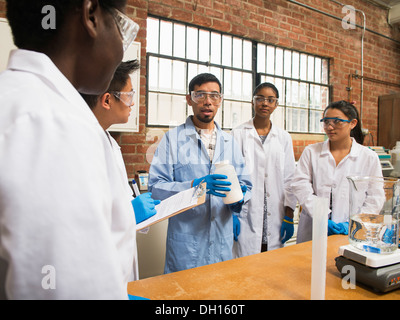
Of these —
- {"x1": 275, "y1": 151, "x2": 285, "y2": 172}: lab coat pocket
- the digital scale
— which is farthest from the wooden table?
{"x1": 275, "y1": 151, "x2": 285, "y2": 172}: lab coat pocket

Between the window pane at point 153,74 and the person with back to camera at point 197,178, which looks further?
the window pane at point 153,74

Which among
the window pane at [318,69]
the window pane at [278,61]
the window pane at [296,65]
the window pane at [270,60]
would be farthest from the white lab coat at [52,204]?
the window pane at [318,69]

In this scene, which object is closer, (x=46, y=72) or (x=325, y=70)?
(x=46, y=72)

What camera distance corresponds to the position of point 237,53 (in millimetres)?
3449

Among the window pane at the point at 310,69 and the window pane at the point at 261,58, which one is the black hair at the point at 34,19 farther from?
the window pane at the point at 310,69

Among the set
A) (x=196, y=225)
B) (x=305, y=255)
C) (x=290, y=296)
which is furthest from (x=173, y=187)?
(x=290, y=296)

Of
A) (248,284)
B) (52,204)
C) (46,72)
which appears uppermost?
(46,72)

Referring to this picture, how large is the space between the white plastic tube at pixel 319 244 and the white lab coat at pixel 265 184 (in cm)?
132

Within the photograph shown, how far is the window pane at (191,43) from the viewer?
3.10 m

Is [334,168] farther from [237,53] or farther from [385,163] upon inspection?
[385,163]

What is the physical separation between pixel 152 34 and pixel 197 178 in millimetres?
1871

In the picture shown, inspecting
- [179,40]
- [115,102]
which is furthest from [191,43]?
[115,102]

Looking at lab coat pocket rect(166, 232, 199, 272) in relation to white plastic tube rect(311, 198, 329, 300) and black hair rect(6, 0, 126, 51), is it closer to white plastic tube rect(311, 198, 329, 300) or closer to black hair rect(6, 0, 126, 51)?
white plastic tube rect(311, 198, 329, 300)

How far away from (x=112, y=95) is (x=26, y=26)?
0.91 meters
